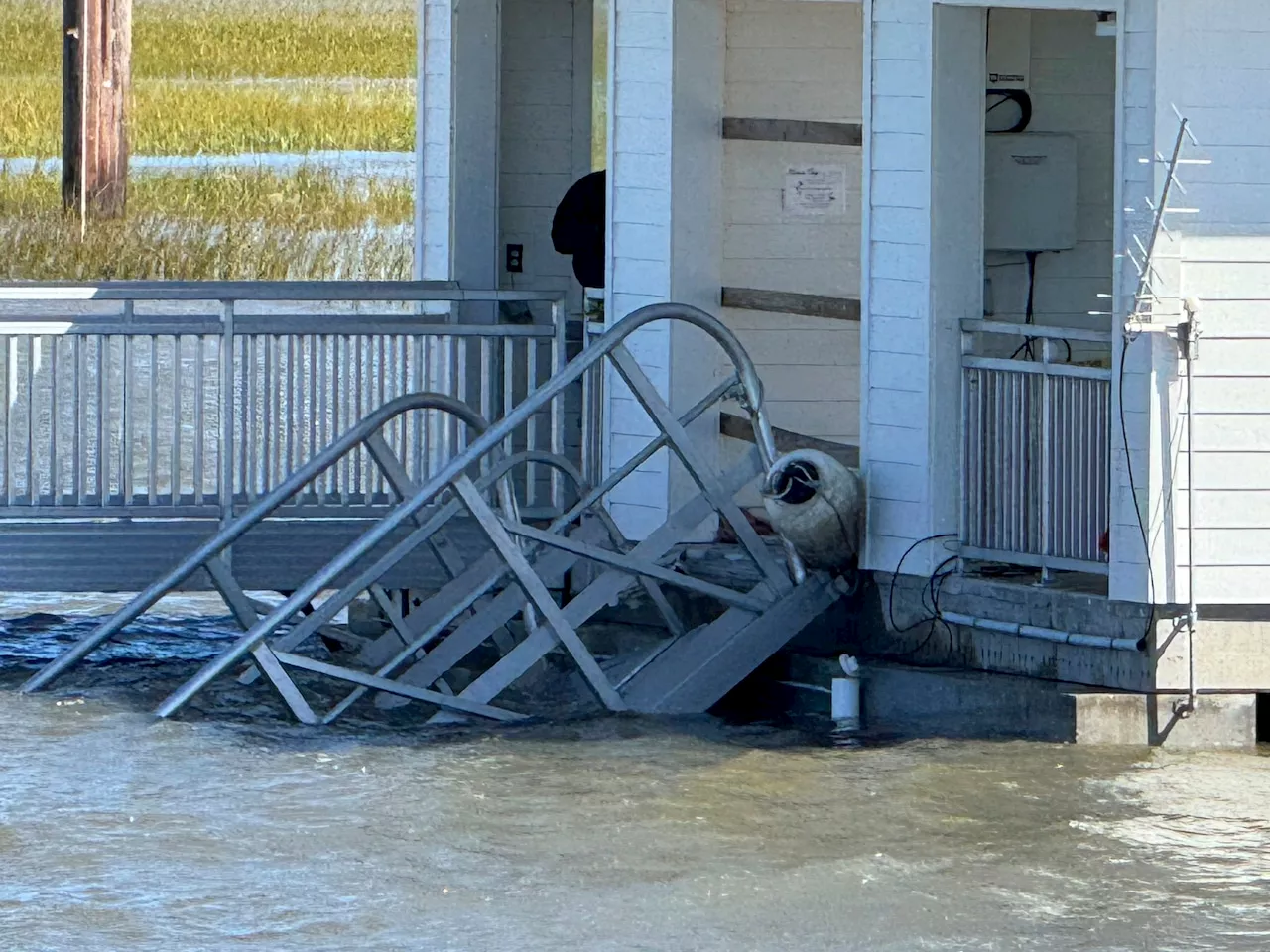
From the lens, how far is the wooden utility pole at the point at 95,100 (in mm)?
21828

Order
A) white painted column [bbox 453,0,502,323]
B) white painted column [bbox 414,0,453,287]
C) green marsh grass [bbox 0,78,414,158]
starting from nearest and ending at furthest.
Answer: white painted column [bbox 453,0,502,323]
white painted column [bbox 414,0,453,287]
green marsh grass [bbox 0,78,414,158]

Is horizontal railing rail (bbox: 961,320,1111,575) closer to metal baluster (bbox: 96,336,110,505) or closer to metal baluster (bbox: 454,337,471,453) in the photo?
metal baluster (bbox: 454,337,471,453)

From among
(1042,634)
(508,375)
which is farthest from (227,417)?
(1042,634)

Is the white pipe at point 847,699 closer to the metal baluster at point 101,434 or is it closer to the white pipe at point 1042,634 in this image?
the white pipe at point 1042,634

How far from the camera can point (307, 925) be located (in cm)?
702

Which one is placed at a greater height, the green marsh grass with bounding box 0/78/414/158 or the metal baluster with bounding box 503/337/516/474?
the green marsh grass with bounding box 0/78/414/158

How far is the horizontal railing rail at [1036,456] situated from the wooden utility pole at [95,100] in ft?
45.0

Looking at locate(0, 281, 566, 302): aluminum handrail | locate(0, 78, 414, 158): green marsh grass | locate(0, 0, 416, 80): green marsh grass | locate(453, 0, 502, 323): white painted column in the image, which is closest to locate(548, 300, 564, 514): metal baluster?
locate(0, 281, 566, 302): aluminum handrail

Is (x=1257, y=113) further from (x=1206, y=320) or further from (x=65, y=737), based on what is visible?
(x=65, y=737)

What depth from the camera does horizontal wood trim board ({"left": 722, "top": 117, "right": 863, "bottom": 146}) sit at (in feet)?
35.9

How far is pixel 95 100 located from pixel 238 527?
1315 centimetres

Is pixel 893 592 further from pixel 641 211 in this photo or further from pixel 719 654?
pixel 641 211

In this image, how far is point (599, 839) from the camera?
26.0 ft

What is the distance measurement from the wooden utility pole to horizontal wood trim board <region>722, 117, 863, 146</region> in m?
11.9
